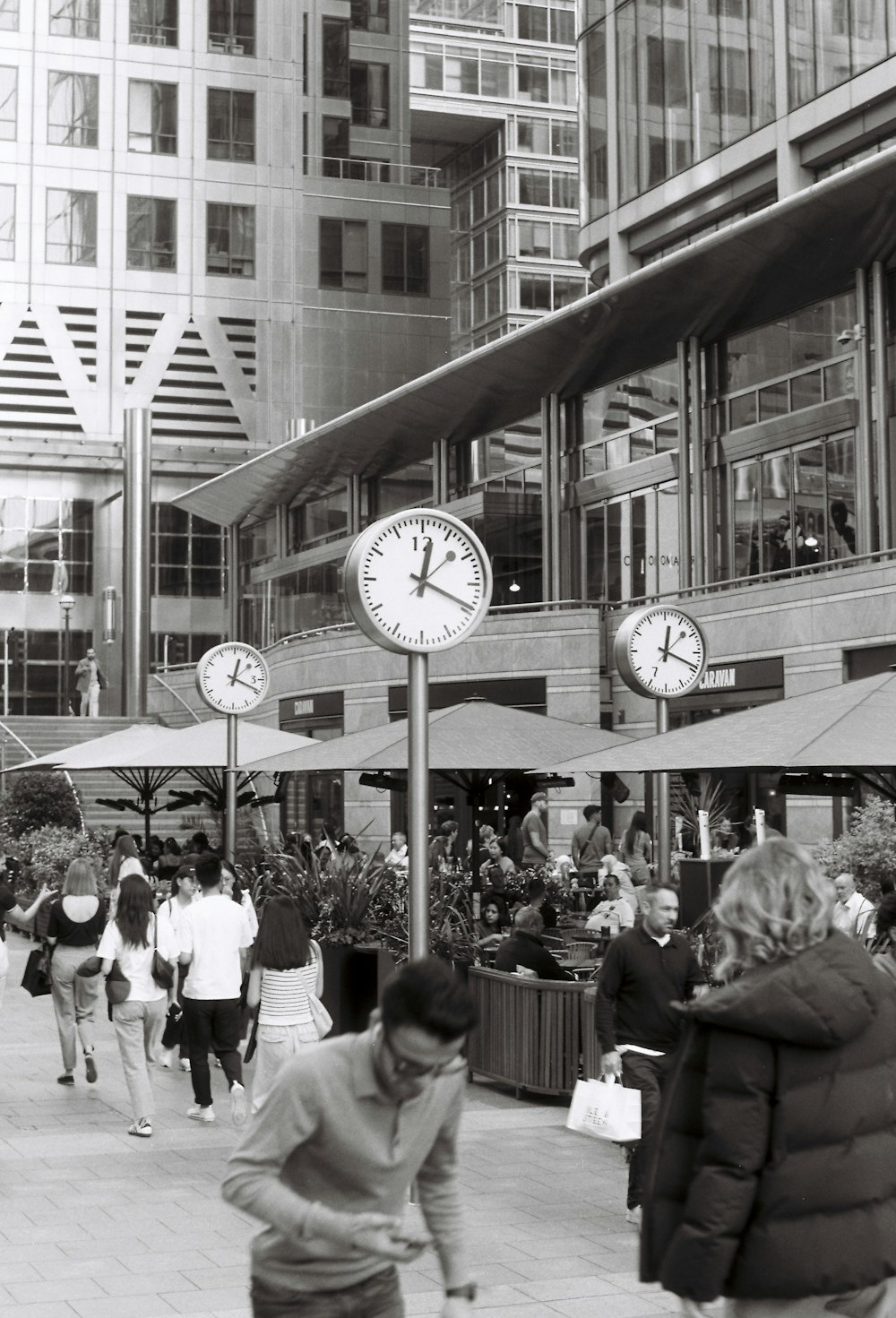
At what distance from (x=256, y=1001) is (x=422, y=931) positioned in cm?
207

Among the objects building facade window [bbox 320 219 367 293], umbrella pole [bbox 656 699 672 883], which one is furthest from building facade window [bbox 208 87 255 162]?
umbrella pole [bbox 656 699 672 883]

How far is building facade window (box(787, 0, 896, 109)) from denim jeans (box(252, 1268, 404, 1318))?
3178 cm

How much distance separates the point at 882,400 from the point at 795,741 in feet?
67.7

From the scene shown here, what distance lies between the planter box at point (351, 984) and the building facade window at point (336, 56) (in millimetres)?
56562

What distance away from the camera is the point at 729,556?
3412 cm

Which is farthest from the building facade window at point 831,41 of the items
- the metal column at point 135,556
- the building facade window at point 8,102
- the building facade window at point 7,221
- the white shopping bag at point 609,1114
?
the building facade window at point 8,102

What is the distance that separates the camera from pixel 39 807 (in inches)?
1346

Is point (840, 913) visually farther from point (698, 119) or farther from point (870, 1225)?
point (698, 119)

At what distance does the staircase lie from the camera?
39.3m

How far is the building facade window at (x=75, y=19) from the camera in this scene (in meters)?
61.7

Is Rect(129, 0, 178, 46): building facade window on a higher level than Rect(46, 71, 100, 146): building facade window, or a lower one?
higher

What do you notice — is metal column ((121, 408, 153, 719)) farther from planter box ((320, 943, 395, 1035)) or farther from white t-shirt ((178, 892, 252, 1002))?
white t-shirt ((178, 892, 252, 1002))

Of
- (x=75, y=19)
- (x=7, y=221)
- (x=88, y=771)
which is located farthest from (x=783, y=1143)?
(x=75, y=19)

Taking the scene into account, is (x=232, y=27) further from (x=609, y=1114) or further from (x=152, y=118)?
(x=609, y=1114)
